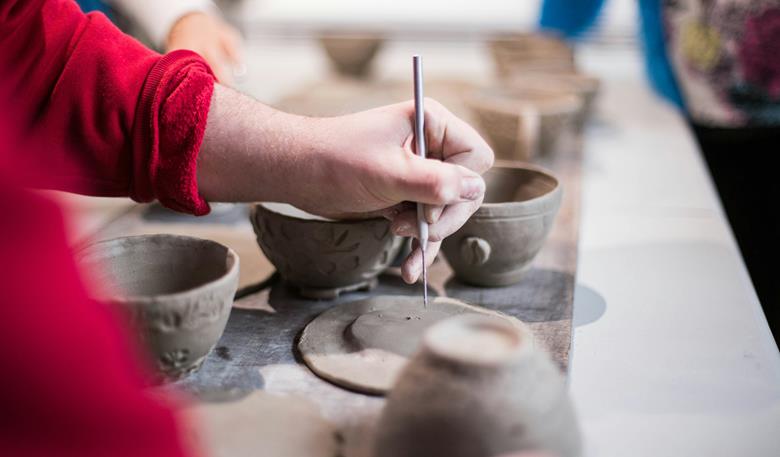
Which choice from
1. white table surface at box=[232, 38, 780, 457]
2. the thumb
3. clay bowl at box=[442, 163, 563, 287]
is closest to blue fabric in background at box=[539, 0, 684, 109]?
white table surface at box=[232, 38, 780, 457]

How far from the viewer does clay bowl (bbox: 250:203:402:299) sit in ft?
3.80

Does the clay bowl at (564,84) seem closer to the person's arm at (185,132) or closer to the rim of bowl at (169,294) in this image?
the person's arm at (185,132)

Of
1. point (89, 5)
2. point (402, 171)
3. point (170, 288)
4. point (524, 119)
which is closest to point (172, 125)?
point (170, 288)

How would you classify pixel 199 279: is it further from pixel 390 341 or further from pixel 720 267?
pixel 720 267

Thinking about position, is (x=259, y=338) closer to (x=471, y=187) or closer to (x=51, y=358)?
(x=471, y=187)

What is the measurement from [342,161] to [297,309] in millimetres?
273

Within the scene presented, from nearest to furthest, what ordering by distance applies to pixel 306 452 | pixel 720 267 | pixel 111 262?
pixel 306 452
pixel 111 262
pixel 720 267

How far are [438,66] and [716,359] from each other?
84.0 inches

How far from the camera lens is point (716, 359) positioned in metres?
1.10

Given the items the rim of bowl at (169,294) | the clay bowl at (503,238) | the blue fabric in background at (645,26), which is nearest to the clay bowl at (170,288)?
the rim of bowl at (169,294)

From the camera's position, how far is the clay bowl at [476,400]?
2.30 feet

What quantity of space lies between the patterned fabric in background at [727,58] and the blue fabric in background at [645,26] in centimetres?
7

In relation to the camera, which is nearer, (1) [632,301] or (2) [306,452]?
(2) [306,452]

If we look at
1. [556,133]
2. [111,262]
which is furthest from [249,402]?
[556,133]
